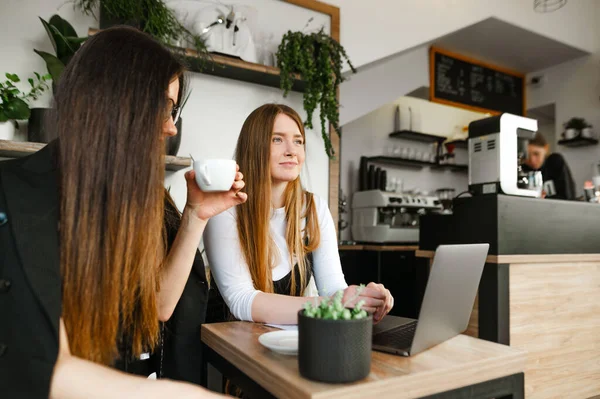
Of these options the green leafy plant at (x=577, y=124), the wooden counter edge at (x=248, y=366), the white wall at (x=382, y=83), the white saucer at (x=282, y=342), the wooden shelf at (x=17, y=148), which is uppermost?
the white wall at (x=382, y=83)

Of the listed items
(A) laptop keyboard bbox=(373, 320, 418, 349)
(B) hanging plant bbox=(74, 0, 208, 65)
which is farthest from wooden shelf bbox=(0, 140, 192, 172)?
(A) laptop keyboard bbox=(373, 320, 418, 349)

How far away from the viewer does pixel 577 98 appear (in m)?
5.18

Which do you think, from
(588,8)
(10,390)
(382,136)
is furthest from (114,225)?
(588,8)

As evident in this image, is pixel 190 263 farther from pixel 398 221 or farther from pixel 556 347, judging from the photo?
pixel 398 221

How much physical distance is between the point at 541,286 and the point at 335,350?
1.84m

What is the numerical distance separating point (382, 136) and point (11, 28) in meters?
4.00

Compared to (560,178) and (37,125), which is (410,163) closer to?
(560,178)

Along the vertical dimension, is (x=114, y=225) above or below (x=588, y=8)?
below

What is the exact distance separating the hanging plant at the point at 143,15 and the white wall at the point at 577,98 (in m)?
4.52

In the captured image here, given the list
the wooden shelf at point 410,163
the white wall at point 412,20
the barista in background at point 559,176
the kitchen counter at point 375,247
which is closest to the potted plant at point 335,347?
the white wall at point 412,20

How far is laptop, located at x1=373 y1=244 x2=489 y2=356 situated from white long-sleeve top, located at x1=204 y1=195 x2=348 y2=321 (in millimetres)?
414

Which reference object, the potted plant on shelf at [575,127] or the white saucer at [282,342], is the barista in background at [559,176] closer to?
the potted plant on shelf at [575,127]

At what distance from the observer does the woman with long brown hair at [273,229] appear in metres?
1.42

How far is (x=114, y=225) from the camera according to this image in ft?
2.64
